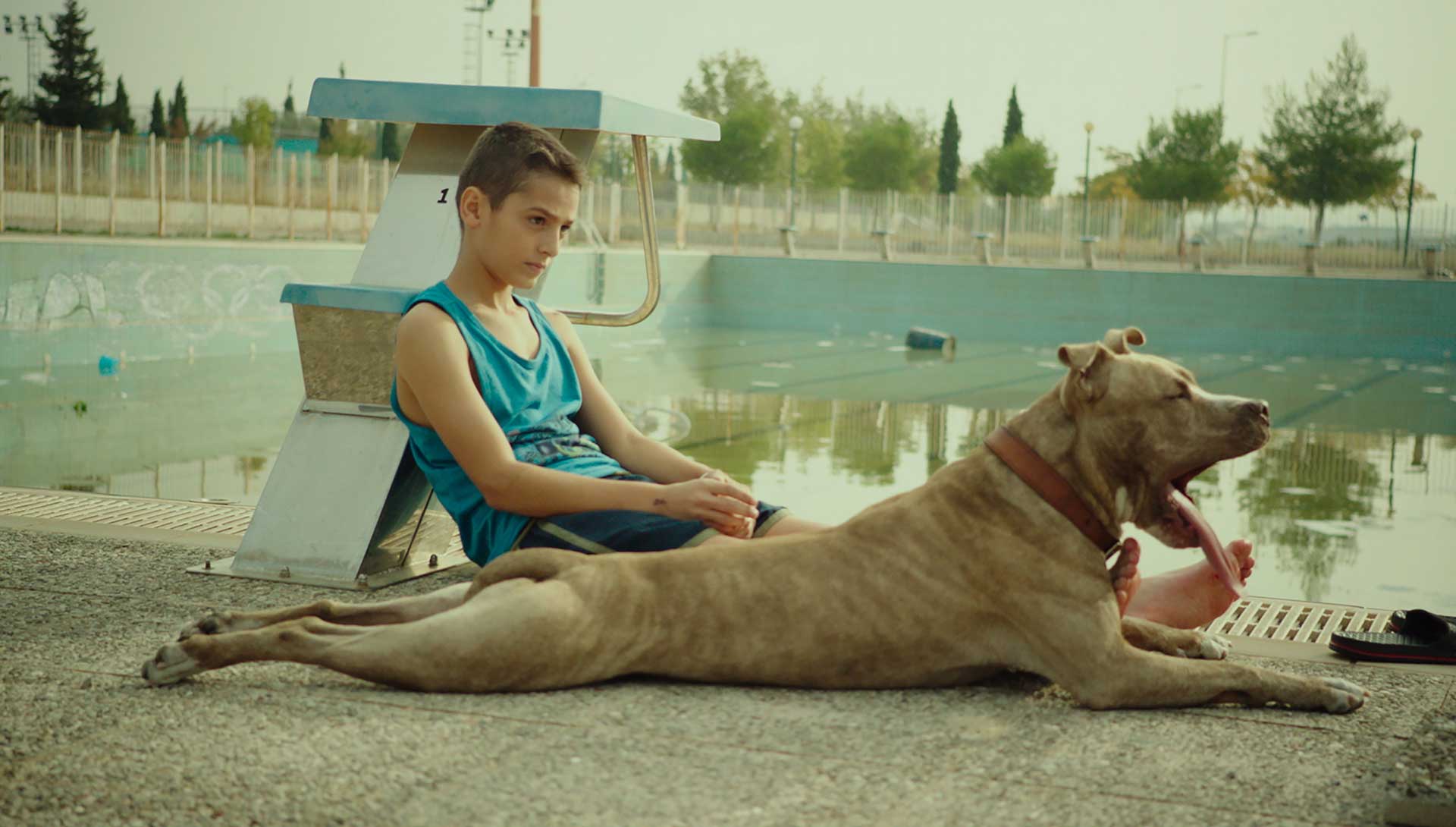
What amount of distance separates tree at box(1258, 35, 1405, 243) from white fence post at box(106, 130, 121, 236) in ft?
113

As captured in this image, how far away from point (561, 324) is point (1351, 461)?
8458 mm

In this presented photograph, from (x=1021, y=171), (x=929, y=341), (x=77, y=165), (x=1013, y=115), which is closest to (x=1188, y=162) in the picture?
(x=1021, y=171)

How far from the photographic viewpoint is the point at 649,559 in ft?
9.93

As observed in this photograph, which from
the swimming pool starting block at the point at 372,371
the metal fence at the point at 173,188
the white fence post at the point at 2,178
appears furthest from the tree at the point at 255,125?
the swimming pool starting block at the point at 372,371

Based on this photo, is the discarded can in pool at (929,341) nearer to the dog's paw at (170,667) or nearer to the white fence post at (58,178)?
the white fence post at (58,178)

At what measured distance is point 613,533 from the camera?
333cm

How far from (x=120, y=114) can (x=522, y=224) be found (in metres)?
44.6

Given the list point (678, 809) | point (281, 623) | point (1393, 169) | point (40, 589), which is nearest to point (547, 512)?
point (281, 623)

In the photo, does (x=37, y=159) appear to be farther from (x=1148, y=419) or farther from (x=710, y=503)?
(x=1148, y=419)

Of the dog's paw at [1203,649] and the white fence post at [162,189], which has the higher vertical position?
the white fence post at [162,189]

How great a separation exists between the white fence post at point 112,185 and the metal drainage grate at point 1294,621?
757 inches

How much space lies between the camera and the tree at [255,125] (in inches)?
1946

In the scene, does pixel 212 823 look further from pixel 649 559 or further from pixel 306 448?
pixel 306 448

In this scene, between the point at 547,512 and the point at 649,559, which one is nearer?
the point at 649,559
